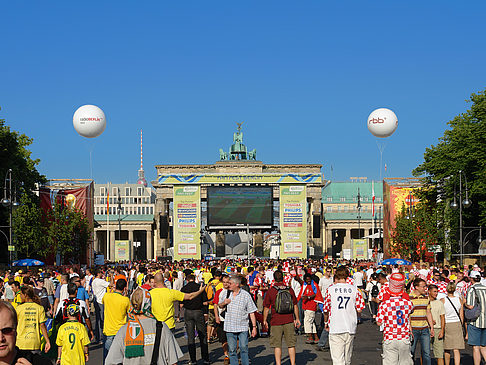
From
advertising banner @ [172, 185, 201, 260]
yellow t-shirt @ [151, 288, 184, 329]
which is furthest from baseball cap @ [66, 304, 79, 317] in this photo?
advertising banner @ [172, 185, 201, 260]

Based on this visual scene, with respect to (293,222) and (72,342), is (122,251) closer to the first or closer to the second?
(293,222)

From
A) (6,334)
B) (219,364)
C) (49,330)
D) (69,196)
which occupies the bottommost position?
(219,364)

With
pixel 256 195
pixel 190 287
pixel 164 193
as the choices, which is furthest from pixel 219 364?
pixel 164 193

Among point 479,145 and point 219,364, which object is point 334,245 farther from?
point 219,364

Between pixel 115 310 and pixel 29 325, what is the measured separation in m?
2.19

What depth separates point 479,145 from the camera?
5109 cm

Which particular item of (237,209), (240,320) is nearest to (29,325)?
(240,320)

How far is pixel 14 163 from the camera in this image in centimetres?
5769

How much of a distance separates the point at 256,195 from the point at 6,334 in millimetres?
73103

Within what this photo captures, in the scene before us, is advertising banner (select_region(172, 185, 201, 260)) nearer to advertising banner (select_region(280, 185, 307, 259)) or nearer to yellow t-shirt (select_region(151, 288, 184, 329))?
advertising banner (select_region(280, 185, 307, 259))

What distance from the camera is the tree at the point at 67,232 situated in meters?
57.8

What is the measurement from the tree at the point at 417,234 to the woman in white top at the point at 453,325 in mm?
40249

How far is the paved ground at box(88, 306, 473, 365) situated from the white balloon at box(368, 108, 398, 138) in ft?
66.6

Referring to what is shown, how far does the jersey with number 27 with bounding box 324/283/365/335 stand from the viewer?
38.4 ft
